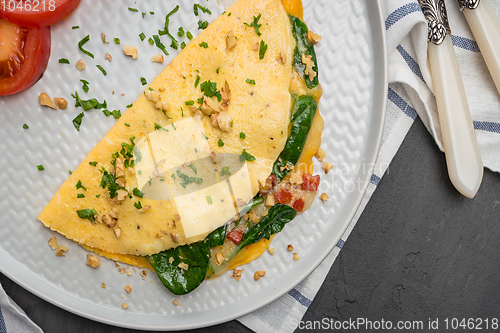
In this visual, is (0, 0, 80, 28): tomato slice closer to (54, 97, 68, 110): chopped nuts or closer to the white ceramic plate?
the white ceramic plate

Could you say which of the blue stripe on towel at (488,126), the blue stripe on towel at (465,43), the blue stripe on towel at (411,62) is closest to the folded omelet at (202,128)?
the blue stripe on towel at (411,62)

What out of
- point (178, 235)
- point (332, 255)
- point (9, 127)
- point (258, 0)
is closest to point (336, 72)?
point (258, 0)

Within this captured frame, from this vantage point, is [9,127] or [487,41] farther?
[487,41]

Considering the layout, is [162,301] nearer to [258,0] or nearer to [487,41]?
[258,0]

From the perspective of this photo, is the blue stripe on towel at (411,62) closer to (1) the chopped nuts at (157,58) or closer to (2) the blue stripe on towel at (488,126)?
(2) the blue stripe on towel at (488,126)

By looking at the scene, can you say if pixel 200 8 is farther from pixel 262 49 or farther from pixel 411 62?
pixel 411 62

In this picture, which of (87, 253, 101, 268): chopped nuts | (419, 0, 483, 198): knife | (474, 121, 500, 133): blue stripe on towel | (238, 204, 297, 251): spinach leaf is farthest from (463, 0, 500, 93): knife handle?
(87, 253, 101, 268): chopped nuts

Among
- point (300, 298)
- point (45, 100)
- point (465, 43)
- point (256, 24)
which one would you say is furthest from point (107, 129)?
point (465, 43)
